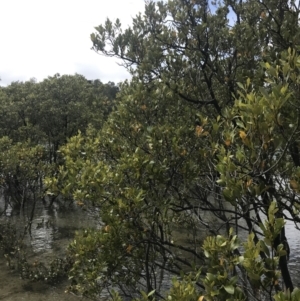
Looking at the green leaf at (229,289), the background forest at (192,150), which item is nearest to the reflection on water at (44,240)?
the background forest at (192,150)

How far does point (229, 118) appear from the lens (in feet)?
14.6

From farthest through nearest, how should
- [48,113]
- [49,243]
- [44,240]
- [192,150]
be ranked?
1. [48,113]
2. [44,240]
3. [49,243]
4. [192,150]

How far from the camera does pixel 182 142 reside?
20.7 feet

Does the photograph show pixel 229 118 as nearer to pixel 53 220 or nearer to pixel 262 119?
pixel 262 119

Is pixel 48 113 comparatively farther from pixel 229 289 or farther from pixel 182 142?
pixel 229 289

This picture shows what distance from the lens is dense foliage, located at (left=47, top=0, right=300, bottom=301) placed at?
4304 mm

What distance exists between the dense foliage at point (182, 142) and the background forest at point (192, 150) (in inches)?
0.8

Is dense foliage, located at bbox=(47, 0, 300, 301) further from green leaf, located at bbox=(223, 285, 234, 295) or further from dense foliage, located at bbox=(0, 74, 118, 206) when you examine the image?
dense foliage, located at bbox=(0, 74, 118, 206)

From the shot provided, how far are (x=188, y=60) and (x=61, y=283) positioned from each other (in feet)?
24.6

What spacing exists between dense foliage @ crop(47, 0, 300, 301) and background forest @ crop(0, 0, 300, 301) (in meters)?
0.02

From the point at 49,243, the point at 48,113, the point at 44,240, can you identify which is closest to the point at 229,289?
the point at 49,243

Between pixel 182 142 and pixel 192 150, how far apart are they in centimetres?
31

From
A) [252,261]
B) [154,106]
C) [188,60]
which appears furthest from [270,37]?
[252,261]

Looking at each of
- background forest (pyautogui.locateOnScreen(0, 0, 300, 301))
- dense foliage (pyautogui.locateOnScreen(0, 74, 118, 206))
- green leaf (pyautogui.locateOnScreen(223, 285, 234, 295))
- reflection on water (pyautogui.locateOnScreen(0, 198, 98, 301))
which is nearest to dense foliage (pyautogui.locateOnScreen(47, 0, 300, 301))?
background forest (pyautogui.locateOnScreen(0, 0, 300, 301))
